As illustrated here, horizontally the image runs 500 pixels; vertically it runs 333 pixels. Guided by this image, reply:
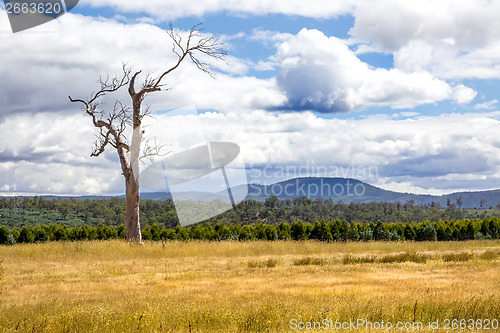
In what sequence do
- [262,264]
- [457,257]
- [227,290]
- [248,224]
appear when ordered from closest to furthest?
[227,290], [262,264], [457,257], [248,224]

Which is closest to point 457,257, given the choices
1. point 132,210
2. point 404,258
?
point 404,258

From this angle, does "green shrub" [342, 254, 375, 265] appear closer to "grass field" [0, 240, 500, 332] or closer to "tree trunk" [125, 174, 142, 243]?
"grass field" [0, 240, 500, 332]

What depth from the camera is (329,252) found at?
76.6 ft

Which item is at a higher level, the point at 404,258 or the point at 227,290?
the point at 227,290

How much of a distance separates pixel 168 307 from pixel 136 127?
59.0 feet

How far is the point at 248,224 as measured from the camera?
2384 inches

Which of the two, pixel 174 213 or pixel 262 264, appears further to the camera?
pixel 174 213

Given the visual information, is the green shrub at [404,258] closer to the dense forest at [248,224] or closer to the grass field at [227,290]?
the grass field at [227,290]

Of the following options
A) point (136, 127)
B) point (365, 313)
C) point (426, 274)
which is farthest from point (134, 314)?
point (136, 127)

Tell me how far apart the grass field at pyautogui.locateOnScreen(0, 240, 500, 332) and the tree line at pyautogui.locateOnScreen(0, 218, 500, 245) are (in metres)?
10.5

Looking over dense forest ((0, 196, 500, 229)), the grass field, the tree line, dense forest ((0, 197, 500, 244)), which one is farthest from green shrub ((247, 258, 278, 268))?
dense forest ((0, 196, 500, 229))

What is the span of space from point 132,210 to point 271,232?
Answer: 11.1 m

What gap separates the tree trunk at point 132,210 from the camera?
Answer: 2595 centimetres

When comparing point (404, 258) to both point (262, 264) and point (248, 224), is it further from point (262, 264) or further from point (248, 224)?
point (248, 224)
